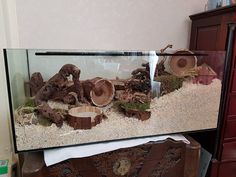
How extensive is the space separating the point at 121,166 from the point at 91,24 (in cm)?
86

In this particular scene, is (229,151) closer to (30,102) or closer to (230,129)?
(230,129)

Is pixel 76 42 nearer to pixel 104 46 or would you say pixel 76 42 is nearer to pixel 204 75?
pixel 104 46

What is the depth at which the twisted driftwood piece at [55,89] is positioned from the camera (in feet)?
2.60

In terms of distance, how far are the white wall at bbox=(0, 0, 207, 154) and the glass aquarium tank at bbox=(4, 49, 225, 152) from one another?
0.44 meters

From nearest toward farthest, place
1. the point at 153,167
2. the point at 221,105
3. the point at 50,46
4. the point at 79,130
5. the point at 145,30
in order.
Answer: the point at 79,130 → the point at 153,167 → the point at 221,105 → the point at 50,46 → the point at 145,30

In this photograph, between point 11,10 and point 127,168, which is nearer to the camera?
point 127,168

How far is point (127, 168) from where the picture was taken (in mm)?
879

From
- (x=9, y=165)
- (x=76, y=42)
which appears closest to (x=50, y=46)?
(x=76, y=42)

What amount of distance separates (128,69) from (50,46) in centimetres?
60

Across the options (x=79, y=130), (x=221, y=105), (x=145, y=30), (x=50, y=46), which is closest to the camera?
(x=79, y=130)

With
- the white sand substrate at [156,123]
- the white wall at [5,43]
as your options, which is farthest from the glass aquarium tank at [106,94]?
the white wall at [5,43]

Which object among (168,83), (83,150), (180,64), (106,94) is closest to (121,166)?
(83,150)

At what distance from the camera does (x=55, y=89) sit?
85cm

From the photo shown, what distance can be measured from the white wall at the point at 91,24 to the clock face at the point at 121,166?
72cm
